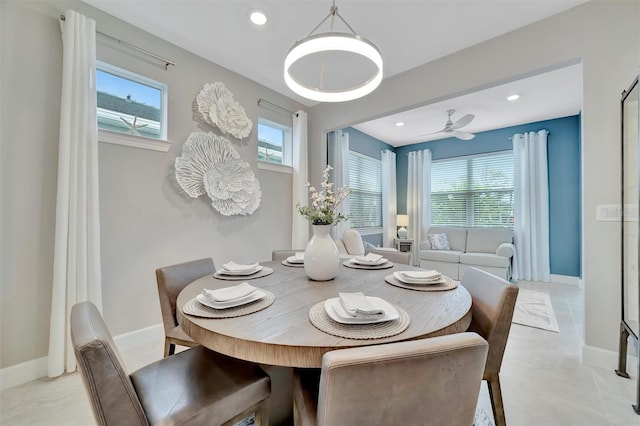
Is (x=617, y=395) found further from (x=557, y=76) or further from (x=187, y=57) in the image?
(x=187, y=57)

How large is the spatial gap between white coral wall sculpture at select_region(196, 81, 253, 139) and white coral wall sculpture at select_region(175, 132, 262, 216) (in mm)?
148

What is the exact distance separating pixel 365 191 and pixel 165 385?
4.85 metres

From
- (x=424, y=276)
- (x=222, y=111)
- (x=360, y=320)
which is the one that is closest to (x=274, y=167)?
(x=222, y=111)

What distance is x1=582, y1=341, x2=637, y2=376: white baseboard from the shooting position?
1816 mm

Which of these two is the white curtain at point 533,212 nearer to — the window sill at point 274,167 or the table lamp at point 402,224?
the table lamp at point 402,224

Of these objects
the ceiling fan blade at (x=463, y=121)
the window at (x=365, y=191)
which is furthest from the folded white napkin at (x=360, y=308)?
the window at (x=365, y=191)

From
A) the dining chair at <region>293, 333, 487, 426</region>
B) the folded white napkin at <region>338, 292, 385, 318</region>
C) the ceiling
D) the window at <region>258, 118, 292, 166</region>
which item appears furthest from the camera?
the window at <region>258, 118, 292, 166</region>

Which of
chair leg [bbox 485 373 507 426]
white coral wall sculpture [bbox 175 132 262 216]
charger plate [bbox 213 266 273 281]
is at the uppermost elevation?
white coral wall sculpture [bbox 175 132 262 216]

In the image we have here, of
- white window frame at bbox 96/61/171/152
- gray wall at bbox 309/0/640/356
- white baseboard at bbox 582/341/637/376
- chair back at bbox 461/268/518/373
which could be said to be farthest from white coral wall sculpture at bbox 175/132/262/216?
white baseboard at bbox 582/341/637/376

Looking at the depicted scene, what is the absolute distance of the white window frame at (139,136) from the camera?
2107 millimetres

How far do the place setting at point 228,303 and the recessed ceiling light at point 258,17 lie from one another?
7.07 feet

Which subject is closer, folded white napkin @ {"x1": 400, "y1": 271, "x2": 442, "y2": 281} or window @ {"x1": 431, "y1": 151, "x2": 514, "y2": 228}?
folded white napkin @ {"x1": 400, "y1": 271, "x2": 442, "y2": 281}

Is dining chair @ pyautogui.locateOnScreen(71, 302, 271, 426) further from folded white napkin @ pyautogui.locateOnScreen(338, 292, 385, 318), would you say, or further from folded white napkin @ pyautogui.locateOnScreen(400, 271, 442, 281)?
folded white napkin @ pyautogui.locateOnScreen(400, 271, 442, 281)

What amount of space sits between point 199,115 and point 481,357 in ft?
9.47
